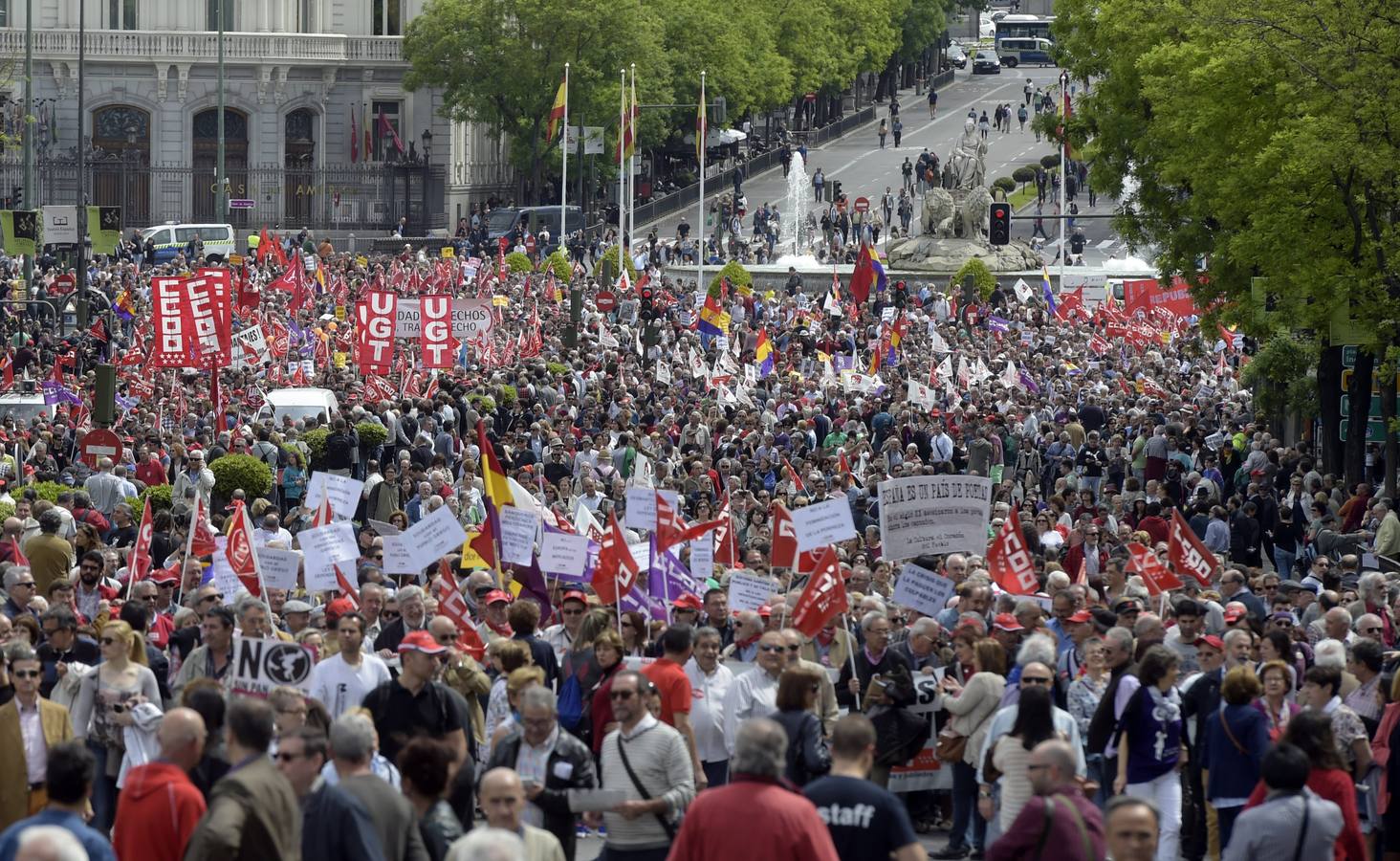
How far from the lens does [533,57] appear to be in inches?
3108

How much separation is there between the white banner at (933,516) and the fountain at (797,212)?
5839 centimetres

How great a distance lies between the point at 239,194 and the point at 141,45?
18.6 ft

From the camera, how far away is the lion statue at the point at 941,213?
2474 inches

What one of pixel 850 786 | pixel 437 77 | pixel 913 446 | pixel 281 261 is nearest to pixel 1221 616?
pixel 850 786

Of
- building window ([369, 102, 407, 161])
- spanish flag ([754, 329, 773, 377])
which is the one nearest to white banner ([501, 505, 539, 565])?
spanish flag ([754, 329, 773, 377])

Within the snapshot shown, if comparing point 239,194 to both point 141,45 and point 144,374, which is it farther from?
point 144,374

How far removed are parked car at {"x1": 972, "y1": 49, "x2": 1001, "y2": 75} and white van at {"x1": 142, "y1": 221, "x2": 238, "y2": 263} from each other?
191 feet

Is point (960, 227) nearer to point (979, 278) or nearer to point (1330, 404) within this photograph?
point (979, 278)

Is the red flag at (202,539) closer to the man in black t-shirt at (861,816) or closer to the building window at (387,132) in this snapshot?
the man in black t-shirt at (861,816)

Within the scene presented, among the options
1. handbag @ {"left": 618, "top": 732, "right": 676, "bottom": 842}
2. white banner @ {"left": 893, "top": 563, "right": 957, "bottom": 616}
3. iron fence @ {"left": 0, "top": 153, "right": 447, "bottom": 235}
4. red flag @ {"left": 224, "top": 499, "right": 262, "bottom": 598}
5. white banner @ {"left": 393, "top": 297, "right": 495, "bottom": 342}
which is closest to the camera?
handbag @ {"left": 618, "top": 732, "right": 676, "bottom": 842}

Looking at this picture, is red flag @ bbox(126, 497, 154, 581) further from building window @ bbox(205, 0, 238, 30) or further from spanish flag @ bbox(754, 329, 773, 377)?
building window @ bbox(205, 0, 238, 30)

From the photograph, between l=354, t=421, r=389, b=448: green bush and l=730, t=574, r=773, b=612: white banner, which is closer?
l=730, t=574, r=773, b=612: white banner

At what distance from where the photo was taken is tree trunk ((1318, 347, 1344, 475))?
3012 centimetres

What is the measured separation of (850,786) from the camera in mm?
8992
